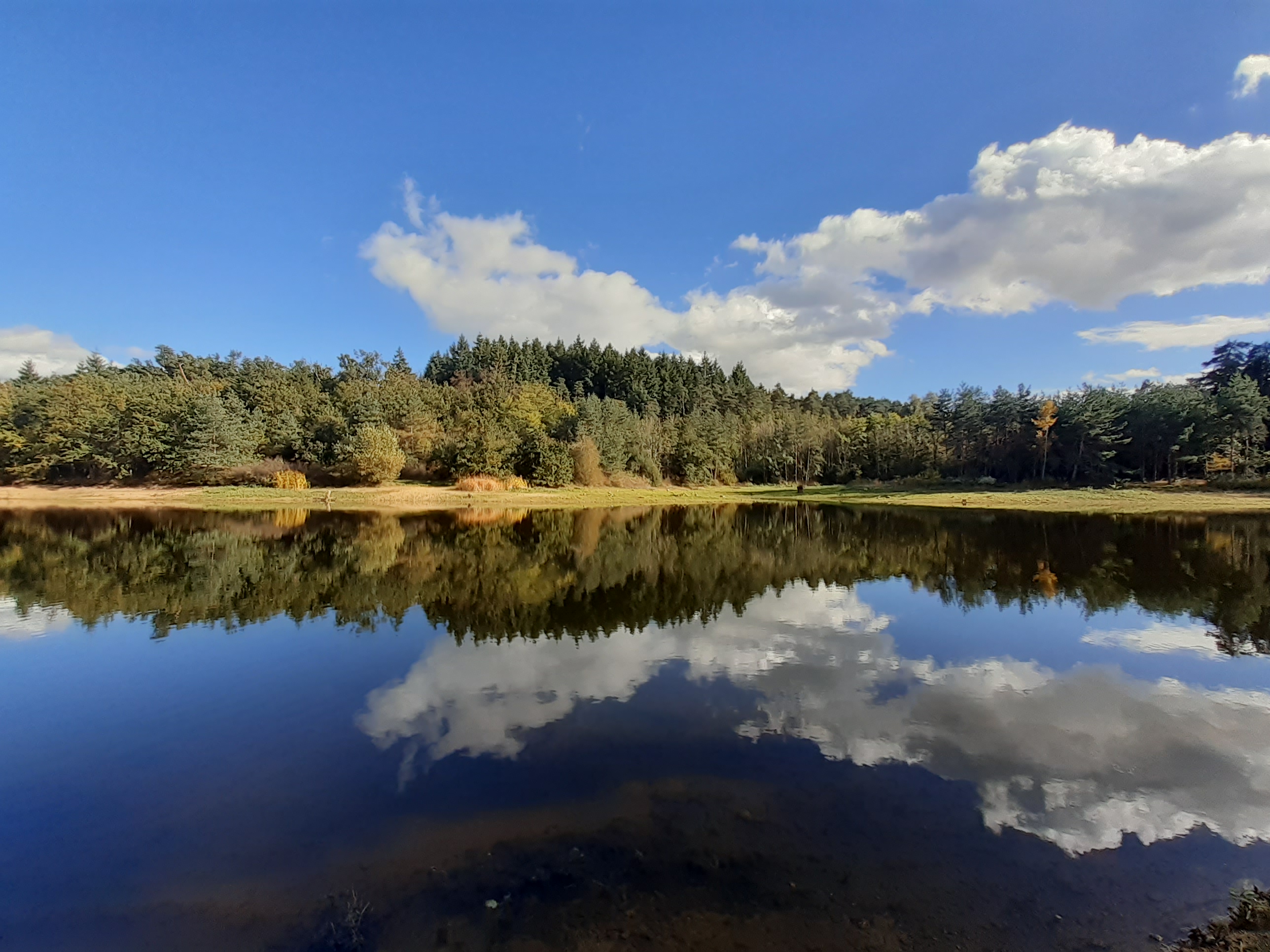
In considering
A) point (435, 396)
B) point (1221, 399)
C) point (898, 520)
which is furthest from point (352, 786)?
point (1221, 399)

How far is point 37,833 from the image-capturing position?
5449 mm

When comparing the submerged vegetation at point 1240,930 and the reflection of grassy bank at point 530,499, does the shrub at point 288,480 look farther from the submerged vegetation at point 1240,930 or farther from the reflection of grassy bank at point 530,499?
the submerged vegetation at point 1240,930

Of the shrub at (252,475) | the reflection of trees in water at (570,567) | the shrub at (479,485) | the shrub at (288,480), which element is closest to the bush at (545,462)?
the shrub at (479,485)

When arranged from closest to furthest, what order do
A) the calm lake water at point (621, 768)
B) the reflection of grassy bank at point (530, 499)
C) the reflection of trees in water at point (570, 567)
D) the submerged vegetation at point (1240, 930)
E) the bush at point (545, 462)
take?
1. the submerged vegetation at point (1240, 930)
2. the calm lake water at point (621, 768)
3. the reflection of trees in water at point (570, 567)
4. the reflection of grassy bank at point (530, 499)
5. the bush at point (545, 462)

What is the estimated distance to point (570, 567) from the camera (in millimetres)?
20016

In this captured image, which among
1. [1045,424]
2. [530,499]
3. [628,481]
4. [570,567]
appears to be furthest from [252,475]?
[1045,424]

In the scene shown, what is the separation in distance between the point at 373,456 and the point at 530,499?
14127 mm

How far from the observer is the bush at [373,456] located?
4925 cm

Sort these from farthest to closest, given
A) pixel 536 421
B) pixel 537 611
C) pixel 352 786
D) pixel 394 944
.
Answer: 1. pixel 536 421
2. pixel 537 611
3. pixel 352 786
4. pixel 394 944

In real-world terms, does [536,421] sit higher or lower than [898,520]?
higher

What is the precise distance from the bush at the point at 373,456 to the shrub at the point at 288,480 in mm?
3958

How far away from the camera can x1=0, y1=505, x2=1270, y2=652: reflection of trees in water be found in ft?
46.0

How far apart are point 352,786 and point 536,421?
54.7m

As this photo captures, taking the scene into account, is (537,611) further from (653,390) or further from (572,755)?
(653,390)
